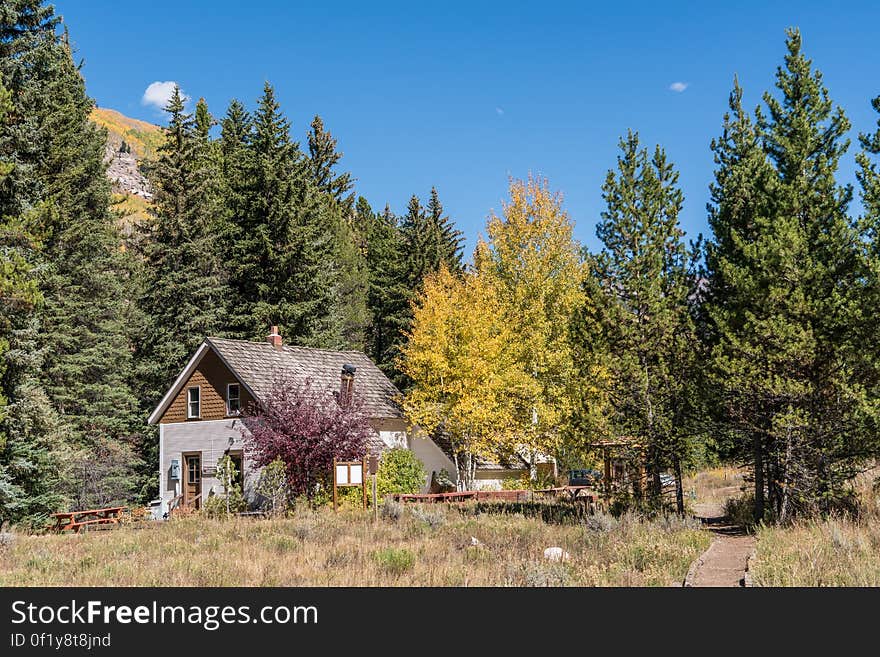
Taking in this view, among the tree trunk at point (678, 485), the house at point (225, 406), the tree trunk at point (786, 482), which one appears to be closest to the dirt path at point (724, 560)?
the tree trunk at point (678, 485)

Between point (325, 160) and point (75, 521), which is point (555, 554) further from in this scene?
point (325, 160)

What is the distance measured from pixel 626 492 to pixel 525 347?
1132cm

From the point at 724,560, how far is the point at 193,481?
2358 centimetres

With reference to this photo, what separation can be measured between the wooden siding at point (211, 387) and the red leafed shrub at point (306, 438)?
3.85 meters

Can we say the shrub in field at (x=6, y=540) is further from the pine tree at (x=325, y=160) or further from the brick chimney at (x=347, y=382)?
the pine tree at (x=325, y=160)

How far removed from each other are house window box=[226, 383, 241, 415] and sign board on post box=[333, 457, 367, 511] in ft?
24.9

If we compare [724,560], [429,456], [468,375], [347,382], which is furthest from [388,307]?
[724,560]

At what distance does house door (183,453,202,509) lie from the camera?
31.4 m

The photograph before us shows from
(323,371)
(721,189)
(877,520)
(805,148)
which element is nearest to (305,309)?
(323,371)

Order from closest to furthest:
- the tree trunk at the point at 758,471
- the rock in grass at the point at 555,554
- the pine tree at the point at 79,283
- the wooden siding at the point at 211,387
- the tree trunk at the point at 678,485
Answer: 1. the rock in grass at the point at 555,554
2. the tree trunk at the point at 758,471
3. the tree trunk at the point at 678,485
4. the wooden siding at the point at 211,387
5. the pine tree at the point at 79,283

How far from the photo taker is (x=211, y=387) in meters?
31.6

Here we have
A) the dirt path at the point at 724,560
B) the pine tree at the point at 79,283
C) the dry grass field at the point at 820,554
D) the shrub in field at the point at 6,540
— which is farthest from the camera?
the pine tree at the point at 79,283

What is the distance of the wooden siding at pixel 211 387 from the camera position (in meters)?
31.0

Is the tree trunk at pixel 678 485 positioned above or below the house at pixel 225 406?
below
